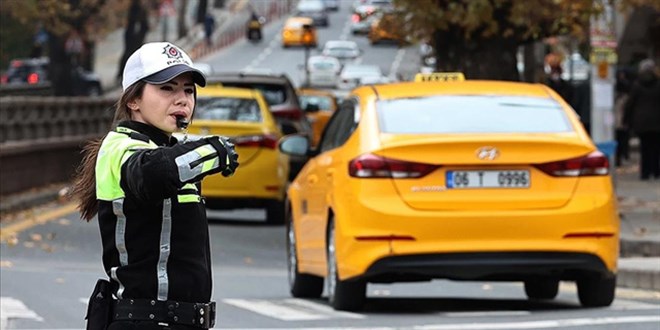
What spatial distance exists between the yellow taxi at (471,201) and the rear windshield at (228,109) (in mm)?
9791

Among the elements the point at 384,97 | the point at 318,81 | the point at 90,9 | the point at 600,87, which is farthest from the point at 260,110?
the point at 318,81

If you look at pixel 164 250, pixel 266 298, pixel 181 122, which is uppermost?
pixel 181 122

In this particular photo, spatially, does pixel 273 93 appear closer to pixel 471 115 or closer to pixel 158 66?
pixel 471 115

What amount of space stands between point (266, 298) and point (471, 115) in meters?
2.47

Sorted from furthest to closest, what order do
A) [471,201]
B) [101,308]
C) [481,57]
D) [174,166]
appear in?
1. [481,57]
2. [471,201]
3. [101,308]
4. [174,166]

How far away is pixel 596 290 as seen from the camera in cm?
1200

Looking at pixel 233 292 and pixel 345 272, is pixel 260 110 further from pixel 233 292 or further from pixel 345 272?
pixel 345 272

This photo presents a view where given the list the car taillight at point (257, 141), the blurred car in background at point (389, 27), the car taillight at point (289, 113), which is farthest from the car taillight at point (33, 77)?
the car taillight at point (257, 141)

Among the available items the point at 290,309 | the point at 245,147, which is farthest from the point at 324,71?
the point at 290,309

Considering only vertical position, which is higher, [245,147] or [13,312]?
[13,312]

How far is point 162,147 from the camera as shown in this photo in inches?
203

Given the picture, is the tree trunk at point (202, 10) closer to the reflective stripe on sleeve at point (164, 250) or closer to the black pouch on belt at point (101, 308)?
the black pouch on belt at point (101, 308)

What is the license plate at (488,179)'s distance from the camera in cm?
1130

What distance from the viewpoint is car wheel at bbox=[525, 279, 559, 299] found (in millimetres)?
13078
